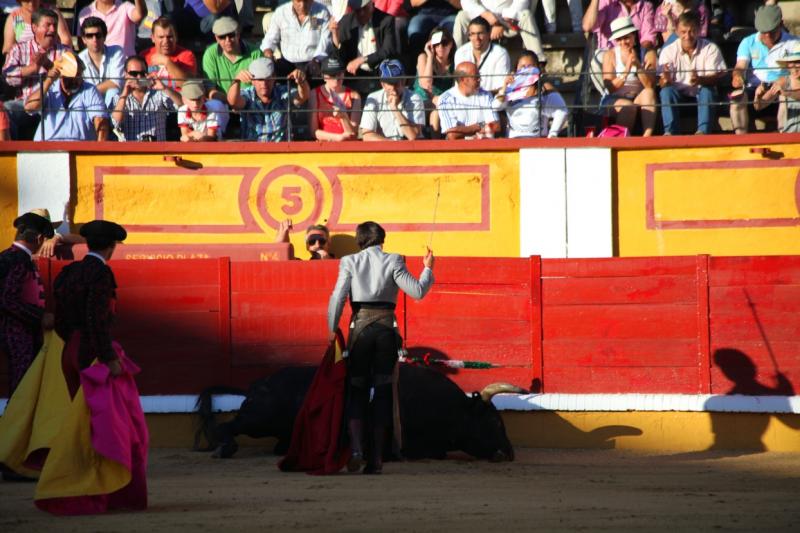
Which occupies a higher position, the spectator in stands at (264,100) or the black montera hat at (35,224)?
the spectator in stands at (264,100)

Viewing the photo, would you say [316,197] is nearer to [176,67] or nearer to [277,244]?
[277,244]

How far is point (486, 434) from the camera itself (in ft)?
26.1

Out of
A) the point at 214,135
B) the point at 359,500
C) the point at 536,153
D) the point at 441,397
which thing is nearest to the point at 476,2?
the point at 536,153

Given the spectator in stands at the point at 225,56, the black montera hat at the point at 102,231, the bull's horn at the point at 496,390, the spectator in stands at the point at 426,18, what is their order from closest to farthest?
1. the black montera hat at the point at 102,231
2. the bull's horn at the point at 496,390
3. the spectator in stands at the point at 225,56
4. the spectator in stands at the point at 426,18

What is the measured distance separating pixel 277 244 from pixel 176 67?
1709mm

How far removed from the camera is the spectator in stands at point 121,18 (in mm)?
11180

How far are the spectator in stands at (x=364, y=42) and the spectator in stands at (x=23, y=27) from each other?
7.14 feet

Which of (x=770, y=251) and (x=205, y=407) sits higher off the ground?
(x=770, y=251)

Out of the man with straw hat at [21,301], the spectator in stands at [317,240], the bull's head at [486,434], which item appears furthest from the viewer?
the spectator in stands at [317,240]

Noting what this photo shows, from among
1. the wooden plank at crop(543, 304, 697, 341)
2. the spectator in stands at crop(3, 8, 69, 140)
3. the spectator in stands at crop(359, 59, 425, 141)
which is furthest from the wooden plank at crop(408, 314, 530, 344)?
the spectator in stands at crop(3, 8, 69, 140)

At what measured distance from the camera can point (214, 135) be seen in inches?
421

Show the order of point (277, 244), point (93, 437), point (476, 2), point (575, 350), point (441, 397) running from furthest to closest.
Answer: point (476, 2), point (277, 244), point (575, 350), point (441, 397), point (93, 437)

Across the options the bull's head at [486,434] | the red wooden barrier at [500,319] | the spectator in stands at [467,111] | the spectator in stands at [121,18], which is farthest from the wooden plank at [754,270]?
the spectator in stands at [121,18]

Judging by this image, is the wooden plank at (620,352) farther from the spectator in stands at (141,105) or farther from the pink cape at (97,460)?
the pink cape at (97,460)
